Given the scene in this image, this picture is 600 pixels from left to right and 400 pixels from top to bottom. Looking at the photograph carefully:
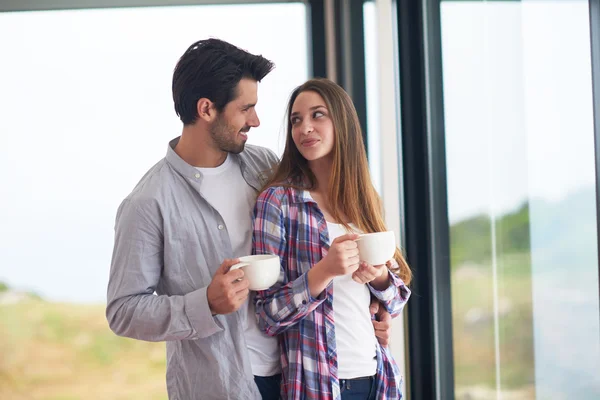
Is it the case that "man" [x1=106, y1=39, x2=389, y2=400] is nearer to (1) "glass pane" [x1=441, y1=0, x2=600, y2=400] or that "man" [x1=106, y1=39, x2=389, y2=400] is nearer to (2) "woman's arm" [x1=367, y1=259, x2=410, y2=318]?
(2) "woman's arm" [x1=367, y1=259, x2=410, y2=318]

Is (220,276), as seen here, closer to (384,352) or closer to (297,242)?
(297,242)

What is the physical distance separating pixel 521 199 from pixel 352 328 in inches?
21.5

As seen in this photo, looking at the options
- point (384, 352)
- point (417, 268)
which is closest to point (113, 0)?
point (417, 268)

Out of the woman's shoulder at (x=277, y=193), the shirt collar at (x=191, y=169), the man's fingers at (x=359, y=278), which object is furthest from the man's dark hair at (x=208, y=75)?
the man's fingers at (x=359, y=278)

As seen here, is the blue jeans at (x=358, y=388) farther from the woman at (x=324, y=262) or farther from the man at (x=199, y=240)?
the man at (x=199, y=240)

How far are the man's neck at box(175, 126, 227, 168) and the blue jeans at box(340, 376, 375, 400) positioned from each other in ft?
2.07

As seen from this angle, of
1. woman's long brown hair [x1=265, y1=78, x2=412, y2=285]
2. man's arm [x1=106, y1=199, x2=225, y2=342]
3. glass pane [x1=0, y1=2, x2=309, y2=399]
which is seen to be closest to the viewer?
man's arm [x1=106, y1=199, x2=225, y2=342]

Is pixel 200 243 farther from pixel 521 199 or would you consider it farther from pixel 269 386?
pixel 521 199

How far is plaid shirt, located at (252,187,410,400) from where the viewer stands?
1479 millimetres

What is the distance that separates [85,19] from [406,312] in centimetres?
184

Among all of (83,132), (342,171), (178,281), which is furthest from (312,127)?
(83,132)

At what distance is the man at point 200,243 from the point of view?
57.6 inches

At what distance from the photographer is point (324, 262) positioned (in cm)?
140

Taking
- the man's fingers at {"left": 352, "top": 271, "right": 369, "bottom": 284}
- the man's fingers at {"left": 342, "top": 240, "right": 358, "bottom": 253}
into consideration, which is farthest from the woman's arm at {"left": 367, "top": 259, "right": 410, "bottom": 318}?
the man's fingers at {"left": 342, "top": 240, "right": 358, "bottom": 253}
